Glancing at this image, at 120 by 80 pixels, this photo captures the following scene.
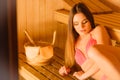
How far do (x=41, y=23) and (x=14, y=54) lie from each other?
105cm

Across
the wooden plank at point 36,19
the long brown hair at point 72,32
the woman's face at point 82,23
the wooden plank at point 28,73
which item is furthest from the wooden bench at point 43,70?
the woman's face at point 82,23

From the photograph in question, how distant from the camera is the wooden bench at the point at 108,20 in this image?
5.21 feet

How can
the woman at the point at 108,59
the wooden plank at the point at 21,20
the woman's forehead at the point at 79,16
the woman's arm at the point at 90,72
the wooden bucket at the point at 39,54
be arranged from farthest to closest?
the wooden plank at the point at 21,20 < the wooden bucket at the point at 39,54 < the woman's forehead at the point at 79,16 < the woman's arm at the point at 90,72 < the woman at the point at 108,59

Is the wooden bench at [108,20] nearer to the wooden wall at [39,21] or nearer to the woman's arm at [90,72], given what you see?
the wooden wall at [39,21]

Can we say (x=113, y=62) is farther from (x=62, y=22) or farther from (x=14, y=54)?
(x=62, y=22)

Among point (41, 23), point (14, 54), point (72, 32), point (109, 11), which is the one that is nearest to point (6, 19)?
point (14, 54)

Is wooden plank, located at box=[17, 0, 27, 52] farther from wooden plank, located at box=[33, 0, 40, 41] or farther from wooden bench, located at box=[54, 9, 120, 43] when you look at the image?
wooden bench, located at box=[54, 9, 120, 43]

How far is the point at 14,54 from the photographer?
1153 mm

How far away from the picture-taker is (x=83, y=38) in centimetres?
159

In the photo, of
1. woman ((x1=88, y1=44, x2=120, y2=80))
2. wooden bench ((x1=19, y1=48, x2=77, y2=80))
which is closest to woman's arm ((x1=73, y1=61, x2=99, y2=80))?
wooden bench ((x1=19, y1=48, x2=77, y2=80))

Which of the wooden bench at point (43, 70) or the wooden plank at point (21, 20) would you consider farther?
the wooden plank at point (21, 20)

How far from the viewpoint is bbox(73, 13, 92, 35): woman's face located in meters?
1.54

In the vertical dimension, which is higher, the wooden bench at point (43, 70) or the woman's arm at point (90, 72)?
the woman's arm at point (90, 72)

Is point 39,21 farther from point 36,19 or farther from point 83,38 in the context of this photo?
point 83,38
